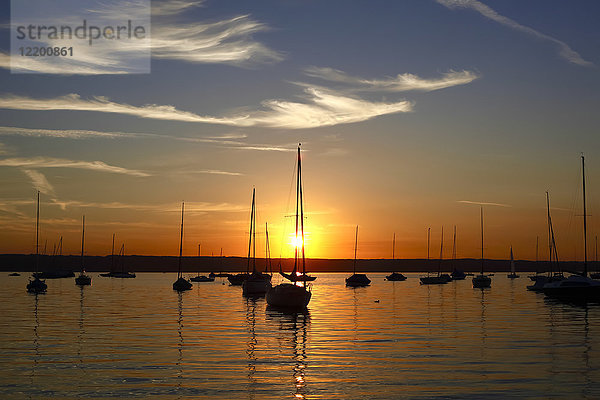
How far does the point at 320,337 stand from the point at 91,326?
1779cm

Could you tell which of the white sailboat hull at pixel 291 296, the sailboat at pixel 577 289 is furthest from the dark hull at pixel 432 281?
the white sailboat hull at pixel 291 296

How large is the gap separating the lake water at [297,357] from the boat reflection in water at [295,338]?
89mm

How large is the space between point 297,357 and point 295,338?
879 centimetres

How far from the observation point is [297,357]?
34188mm

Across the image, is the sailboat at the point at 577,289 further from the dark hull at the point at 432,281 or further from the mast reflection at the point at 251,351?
the dark hull at the point at 432,281

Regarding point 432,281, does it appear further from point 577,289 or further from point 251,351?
point 251,351

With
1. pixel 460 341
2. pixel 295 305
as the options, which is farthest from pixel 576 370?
pixel 295 305

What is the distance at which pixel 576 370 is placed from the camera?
29.8 m

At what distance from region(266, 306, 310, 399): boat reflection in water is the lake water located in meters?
0.09

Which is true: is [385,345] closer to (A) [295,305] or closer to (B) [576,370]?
(B) [576,370]

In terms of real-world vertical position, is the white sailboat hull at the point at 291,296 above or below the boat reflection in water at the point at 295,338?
above

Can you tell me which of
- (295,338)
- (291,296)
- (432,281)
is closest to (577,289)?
(291,296)

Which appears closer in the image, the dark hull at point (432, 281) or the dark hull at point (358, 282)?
the dark hull at point (358, 282)

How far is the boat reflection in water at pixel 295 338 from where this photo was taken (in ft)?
87.8
